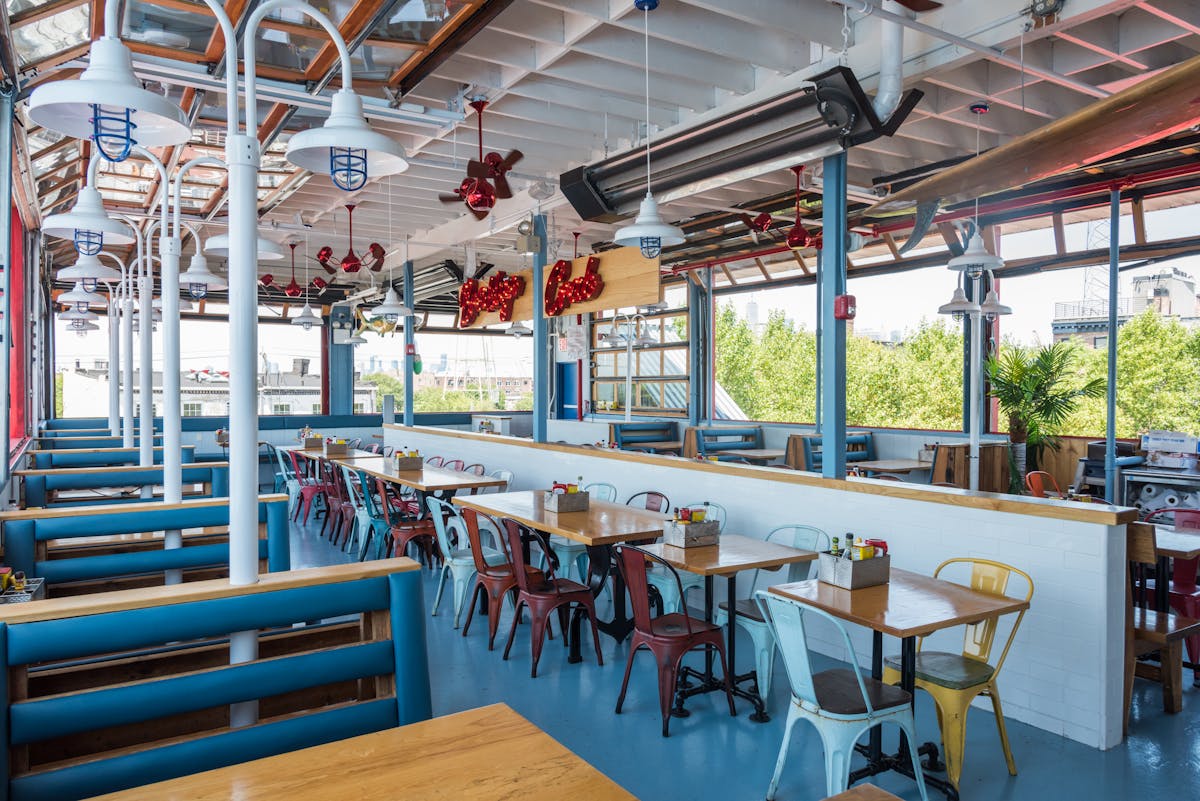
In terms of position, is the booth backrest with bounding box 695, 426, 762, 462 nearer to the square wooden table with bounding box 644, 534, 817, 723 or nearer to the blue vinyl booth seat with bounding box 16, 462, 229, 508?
the square wooden table with bounding box 644, 534, 817, 723

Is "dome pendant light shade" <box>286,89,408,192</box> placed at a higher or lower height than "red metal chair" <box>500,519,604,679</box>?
higher

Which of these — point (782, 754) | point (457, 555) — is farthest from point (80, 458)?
point (782, 754)

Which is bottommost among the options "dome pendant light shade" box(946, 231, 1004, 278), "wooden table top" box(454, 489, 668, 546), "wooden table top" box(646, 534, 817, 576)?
"wooden table top" box(646, 534, 817, 576)

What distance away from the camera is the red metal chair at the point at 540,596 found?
4.54 metres

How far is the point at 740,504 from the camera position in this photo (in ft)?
19.0

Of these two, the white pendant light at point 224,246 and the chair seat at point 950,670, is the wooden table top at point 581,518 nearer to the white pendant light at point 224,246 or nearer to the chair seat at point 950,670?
the chair seat at point 950,670

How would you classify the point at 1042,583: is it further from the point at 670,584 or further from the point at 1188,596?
the point at 670,584

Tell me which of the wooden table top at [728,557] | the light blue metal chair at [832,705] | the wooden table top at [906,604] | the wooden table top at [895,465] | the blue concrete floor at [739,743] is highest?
the wooden table top at [728,557]

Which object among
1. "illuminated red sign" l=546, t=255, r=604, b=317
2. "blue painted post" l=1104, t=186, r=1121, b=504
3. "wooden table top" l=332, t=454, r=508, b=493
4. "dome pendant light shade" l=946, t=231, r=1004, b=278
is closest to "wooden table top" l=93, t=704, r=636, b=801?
"wooden table top" l=332, t=454, r=508, b=493

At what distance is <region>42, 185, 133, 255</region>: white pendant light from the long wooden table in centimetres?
267

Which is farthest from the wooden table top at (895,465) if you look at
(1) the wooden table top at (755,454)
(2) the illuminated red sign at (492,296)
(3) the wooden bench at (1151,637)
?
(3) the wooden bench at (1151,637)

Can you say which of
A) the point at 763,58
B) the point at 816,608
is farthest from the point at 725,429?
the point at 816,608

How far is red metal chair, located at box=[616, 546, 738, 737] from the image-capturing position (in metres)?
3.73

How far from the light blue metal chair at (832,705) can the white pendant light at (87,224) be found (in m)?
3.10
